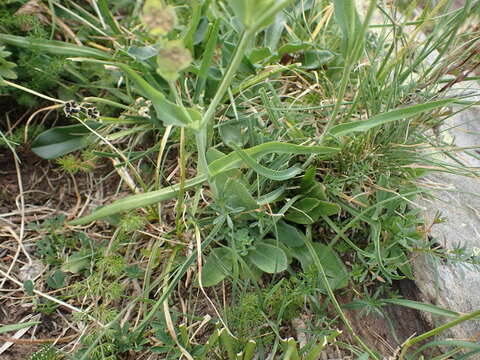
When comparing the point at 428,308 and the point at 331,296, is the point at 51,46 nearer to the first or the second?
the point at 331,296

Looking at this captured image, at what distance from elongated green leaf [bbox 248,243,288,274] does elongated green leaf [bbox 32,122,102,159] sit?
742 mm

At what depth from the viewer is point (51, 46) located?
1464mm

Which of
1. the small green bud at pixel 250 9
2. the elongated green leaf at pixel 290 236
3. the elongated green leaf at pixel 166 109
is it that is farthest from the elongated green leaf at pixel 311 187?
the small green bud at pixel 250 9

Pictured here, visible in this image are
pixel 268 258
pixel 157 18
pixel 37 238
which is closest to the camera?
pixel 157 18

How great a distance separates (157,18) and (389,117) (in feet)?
2.31

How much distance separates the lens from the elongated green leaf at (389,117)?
3.55 ft

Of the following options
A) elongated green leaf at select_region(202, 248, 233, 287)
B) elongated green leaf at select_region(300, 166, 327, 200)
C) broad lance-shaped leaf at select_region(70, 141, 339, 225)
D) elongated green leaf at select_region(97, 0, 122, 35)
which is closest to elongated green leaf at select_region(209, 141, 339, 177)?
broad lance-shaped leaf at select_region(70, 141, 339, 225)

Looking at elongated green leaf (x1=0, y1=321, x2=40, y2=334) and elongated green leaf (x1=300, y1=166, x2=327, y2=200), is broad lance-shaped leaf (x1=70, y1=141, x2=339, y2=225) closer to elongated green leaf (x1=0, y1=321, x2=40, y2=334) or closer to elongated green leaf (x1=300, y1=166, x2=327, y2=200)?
elongated green leaf (x1=300, y1=166, x2=327, y2=200)

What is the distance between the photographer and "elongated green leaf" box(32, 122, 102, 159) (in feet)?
4.78

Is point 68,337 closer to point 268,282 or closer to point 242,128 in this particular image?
point 268,282

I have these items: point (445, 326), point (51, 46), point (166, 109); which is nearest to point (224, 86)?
point (166, 109)

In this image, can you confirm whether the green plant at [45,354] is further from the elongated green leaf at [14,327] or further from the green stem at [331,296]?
the green stem at [331,296]

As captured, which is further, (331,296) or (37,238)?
(37,238)

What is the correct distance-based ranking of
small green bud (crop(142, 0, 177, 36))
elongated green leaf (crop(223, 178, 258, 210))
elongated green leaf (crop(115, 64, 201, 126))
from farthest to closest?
elongated green leaf (crop(223, 178, 258, 210)) → elongated green leaf (crop(115, 64, 201, 126)) → small green bud (crop(142, 0, 177, 36))
